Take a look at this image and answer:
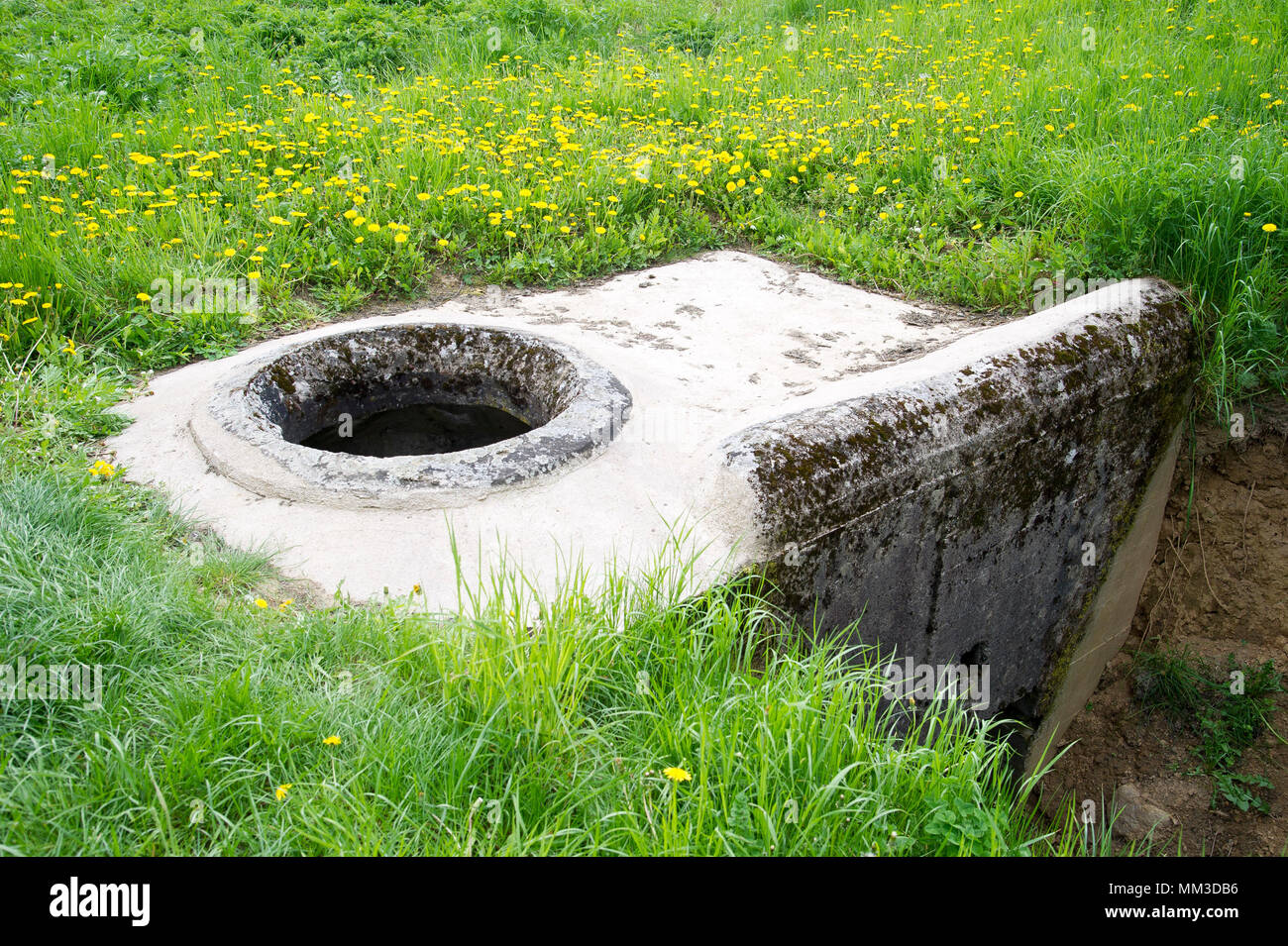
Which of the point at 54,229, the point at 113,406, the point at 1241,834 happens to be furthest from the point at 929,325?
the point at 54,229

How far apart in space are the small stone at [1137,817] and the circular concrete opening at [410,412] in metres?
3.32

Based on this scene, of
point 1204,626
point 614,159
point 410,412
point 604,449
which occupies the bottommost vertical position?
point 1204,626

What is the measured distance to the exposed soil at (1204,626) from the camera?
5.04 meters

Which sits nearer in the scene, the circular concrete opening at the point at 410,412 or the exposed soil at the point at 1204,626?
the circular concrete opening at the point at 410,412

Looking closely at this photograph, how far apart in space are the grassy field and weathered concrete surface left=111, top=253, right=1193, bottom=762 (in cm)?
31

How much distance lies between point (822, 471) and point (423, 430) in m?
2.40

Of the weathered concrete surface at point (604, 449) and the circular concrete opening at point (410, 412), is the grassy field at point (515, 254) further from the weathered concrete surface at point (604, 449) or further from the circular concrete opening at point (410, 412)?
the circular concrete opening at point (410, 412)

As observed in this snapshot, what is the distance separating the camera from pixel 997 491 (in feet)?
14.1

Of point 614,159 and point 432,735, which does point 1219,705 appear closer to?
point 432,735

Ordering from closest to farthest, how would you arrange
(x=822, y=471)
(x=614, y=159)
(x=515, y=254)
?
(x=822, y=471), (x=515, y=254), (x=614, y=159)

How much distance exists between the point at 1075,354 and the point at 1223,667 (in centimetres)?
220

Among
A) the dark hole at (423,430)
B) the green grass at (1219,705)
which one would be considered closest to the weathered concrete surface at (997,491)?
the green grass at (1219,705)

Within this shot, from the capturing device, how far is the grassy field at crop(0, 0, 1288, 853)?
2311 millimetres

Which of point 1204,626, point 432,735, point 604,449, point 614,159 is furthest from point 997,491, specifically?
point 614,159
